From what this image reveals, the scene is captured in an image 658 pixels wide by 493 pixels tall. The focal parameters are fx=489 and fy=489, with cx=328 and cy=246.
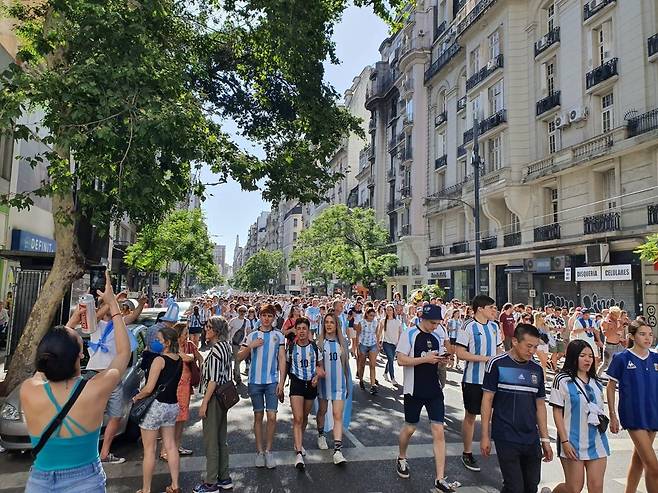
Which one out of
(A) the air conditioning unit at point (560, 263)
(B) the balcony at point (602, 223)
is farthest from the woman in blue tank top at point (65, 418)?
(A) the air conditioning unit at point (560, 263)

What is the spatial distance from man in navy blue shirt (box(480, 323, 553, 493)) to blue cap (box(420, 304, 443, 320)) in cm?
119

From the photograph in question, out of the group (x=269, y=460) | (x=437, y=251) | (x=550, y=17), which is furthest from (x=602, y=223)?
(x=269, y=460)

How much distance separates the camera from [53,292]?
28.1ft

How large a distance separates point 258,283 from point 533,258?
7621 centimetres

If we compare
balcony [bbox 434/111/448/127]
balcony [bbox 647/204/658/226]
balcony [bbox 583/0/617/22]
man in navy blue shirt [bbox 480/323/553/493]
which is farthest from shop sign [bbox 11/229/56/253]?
balcony [bbox 434/111/448/127]

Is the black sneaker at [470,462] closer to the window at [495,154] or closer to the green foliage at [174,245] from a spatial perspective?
the green foliage at [174,245]

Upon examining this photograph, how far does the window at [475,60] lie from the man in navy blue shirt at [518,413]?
28.8 metres

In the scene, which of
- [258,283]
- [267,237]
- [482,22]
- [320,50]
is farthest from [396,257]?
[267,237]

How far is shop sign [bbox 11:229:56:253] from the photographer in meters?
15.8

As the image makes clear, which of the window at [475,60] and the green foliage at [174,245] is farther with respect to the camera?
the window at [475,60]

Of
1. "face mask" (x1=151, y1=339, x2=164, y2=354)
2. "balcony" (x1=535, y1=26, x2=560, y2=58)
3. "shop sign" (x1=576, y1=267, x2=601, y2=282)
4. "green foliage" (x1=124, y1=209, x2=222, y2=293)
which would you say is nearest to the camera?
"face mask" (x1=151, y1=339, x2=164, y2=354)

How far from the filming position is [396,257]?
130 feet

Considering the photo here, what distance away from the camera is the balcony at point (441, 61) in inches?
1296

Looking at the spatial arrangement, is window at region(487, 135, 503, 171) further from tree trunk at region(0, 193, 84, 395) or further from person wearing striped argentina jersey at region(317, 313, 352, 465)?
tree trunk at region(0, 193, 84, 395)
